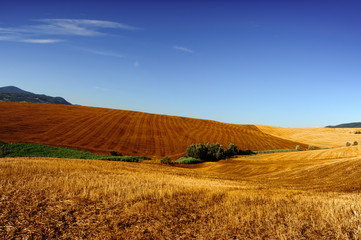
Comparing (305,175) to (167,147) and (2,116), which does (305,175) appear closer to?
(167,147)

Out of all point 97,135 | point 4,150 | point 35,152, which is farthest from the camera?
point 97,135

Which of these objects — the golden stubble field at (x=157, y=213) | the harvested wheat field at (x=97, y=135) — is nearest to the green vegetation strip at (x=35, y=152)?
the harvested wheat field at (x=97, y=135)

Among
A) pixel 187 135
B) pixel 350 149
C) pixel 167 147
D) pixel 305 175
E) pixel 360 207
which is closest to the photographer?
pixel 360 207

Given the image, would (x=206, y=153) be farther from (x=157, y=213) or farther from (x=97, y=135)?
(x=157, y=213)

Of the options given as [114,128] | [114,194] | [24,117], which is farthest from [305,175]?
[24,117]

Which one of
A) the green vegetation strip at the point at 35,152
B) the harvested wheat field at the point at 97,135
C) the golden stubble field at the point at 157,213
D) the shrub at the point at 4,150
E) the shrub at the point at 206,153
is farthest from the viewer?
the harvested wheat field at the point at 97,135

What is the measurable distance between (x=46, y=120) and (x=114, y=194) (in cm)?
5777

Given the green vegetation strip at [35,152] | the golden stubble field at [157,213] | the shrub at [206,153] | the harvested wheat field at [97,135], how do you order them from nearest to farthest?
the golden stubble field at [157,213]
the green vegetation strip at [35,152]
the shrub at [206,153]
the harvested wheat field at [97,135]

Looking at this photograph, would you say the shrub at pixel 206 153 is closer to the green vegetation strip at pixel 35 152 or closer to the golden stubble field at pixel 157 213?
the green vegetation strip at pixel 35 152

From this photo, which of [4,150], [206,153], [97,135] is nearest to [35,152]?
[4,150]

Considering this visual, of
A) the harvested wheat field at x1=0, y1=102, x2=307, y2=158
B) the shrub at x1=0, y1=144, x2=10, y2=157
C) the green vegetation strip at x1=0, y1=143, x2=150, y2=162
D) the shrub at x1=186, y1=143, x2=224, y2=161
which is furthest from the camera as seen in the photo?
the harvested wheat field at x1=0, y1=102, x2=307, y2=158

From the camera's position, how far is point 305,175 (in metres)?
18.5

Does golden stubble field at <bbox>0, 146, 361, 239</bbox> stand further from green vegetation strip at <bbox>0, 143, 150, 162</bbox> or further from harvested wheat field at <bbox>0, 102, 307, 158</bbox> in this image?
harvested wheat field at <bbox>0, 102, 307, 158</bbox>

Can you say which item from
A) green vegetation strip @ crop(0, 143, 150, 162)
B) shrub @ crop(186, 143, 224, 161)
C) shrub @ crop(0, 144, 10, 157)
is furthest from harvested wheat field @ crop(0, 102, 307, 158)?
shrub @ crop(0, 144, 10, 157)
